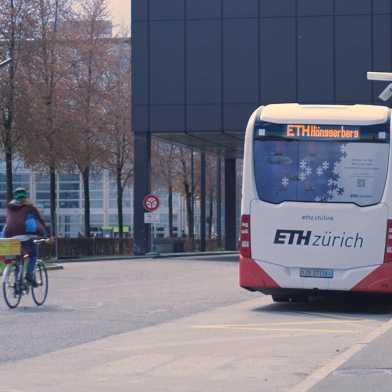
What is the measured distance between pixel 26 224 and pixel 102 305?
196 centimetres

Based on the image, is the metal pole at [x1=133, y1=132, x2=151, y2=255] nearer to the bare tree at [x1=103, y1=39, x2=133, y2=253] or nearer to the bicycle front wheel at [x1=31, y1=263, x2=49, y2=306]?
the bare tree at [x1=103, y1=39, x2=133, y2=253]

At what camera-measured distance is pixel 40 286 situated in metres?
17.6

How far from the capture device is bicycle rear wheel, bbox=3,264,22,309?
16875 mm

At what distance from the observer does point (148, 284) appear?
80.4 feet

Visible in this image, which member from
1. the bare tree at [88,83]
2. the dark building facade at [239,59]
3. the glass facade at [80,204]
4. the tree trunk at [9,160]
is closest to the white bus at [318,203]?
the tree trunk at [9,160]

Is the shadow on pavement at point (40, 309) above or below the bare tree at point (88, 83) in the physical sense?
below

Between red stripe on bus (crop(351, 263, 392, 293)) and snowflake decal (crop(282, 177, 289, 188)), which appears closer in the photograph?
red stripe on bus (crop(351, 263, 392, 293))

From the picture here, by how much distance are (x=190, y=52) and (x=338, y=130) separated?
30.8m

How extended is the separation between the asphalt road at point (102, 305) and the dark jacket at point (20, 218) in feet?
3.97

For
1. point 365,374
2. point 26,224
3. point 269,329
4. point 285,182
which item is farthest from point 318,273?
point 365,374

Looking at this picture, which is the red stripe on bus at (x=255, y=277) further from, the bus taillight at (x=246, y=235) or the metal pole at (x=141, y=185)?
the metal pole at (x=141, y=185)

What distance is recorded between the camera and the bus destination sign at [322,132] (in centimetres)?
1714

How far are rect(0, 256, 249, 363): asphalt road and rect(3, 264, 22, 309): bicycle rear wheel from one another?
0.56 ft

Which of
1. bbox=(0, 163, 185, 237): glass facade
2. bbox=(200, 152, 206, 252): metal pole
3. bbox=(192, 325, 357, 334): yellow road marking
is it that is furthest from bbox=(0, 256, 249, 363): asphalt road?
bbox=(0, 163, 185, 237): glass facade
